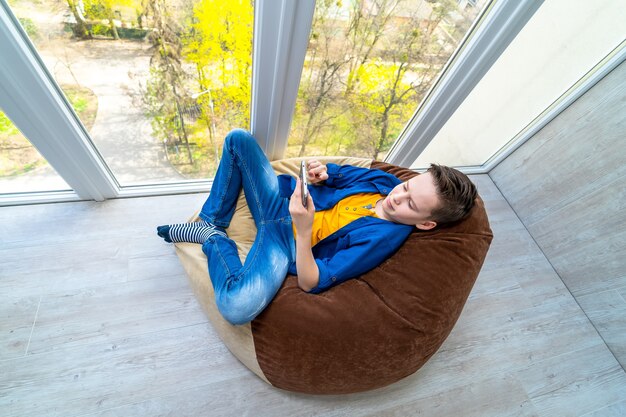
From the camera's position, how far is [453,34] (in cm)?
133

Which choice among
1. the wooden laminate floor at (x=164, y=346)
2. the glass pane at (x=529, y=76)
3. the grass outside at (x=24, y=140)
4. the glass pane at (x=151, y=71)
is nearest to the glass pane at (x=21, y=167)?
the grass outside at (x=24, y=140)

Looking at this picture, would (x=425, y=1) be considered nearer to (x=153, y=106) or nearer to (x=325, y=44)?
(x=325, y=44)

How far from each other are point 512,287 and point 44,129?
91.0 inches

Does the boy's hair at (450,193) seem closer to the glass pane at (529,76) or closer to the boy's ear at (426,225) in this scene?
the boy's ear at (426,225)

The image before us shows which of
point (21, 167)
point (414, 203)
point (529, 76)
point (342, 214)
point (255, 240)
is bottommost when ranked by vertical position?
point (21, 167)

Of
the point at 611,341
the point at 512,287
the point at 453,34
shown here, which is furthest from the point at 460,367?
the point at 453,34

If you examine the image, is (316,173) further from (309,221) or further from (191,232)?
(191,232)

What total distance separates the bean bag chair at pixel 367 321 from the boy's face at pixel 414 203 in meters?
0.11

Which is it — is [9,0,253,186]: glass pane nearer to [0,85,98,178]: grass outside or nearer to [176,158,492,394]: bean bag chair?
[0,85,98,178]: grass outside

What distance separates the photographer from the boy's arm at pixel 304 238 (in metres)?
0.94

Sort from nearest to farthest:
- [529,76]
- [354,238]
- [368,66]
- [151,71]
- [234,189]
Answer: [354,238] → [151,71] → [234,189] → [368,66] → [529,76]

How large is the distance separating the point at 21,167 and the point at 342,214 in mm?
1433

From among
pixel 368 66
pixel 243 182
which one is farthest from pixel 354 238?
pixel 368 66

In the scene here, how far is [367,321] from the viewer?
1029 millimetres
